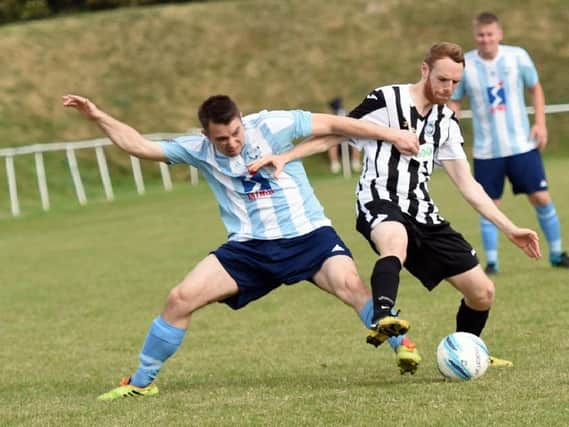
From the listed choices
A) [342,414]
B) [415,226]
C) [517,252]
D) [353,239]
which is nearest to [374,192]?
[415,226]

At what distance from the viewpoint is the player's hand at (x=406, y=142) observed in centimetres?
734

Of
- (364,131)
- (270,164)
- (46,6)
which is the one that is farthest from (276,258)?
(46,6)

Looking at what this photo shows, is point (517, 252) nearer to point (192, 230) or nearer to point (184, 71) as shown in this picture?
point (192, 230)

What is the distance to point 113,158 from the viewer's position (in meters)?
33.4

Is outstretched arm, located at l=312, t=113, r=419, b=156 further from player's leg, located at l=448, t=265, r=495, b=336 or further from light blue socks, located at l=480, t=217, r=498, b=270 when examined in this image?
light blue socks, located at l=480, t=217, r=498, b=270

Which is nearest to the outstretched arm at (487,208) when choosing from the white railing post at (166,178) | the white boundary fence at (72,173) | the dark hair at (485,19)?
the dark hair at (485,19)

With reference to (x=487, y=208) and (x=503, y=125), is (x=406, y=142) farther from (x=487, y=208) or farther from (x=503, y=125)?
(x=503, y=125)

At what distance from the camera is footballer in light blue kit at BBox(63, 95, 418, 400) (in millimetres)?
7266

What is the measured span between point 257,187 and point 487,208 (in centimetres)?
133

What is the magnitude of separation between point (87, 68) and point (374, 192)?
31.9 meters

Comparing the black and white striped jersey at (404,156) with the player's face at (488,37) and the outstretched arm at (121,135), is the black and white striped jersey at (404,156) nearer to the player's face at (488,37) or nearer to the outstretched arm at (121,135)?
the outstretched arm at (121,135)

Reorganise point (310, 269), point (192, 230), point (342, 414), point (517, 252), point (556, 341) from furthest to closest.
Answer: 1. point (192, 230)
2. point (517, 252)
3. point (556, 341)
4. point (310, 269)
5. point (342, 414)

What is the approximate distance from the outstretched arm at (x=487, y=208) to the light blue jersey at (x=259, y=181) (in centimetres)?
90

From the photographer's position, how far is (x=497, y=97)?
40.6 feet
